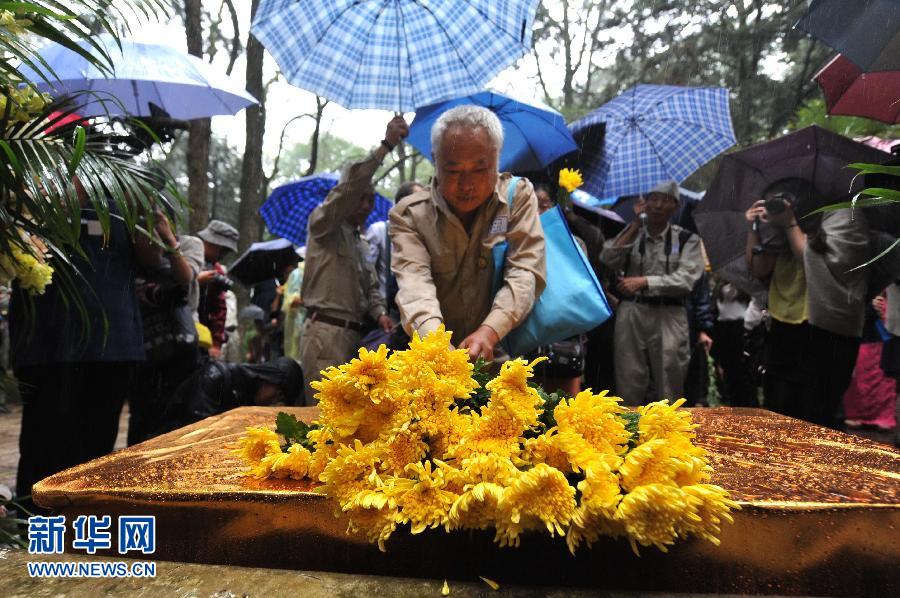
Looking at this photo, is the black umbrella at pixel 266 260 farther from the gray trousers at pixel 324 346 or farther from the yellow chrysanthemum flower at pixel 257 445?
the yellow chrysanthemum flower at pixel 257 445

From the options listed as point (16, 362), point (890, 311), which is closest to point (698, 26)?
point (890, 311)

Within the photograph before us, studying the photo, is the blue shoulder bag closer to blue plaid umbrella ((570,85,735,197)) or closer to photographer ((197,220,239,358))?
photographer ((197,220,239,358))

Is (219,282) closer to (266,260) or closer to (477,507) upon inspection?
(266,260)

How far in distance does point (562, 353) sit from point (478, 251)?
1.15 m

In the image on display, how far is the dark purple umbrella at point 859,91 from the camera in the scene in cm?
347

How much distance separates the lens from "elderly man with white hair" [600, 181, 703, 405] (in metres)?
4.57

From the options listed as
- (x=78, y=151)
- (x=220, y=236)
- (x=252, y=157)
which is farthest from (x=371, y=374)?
(x=252, y=157)

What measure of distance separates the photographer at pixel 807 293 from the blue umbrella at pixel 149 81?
138 inches

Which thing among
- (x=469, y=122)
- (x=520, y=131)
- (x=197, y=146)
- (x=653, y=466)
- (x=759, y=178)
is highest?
(x=197, y=146)

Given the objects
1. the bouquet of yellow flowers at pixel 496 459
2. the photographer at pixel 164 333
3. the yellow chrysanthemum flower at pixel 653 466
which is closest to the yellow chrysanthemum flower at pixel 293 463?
the bouquet of yellow flowers at pixel 496 459

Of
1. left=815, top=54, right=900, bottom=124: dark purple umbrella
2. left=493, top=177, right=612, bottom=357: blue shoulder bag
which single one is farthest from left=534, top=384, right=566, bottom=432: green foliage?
left=815, top=54, right=900, bottom=124: dark purple umbrella

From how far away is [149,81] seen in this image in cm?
427

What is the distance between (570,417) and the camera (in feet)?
4.12

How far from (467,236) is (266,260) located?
5788 millimetres
